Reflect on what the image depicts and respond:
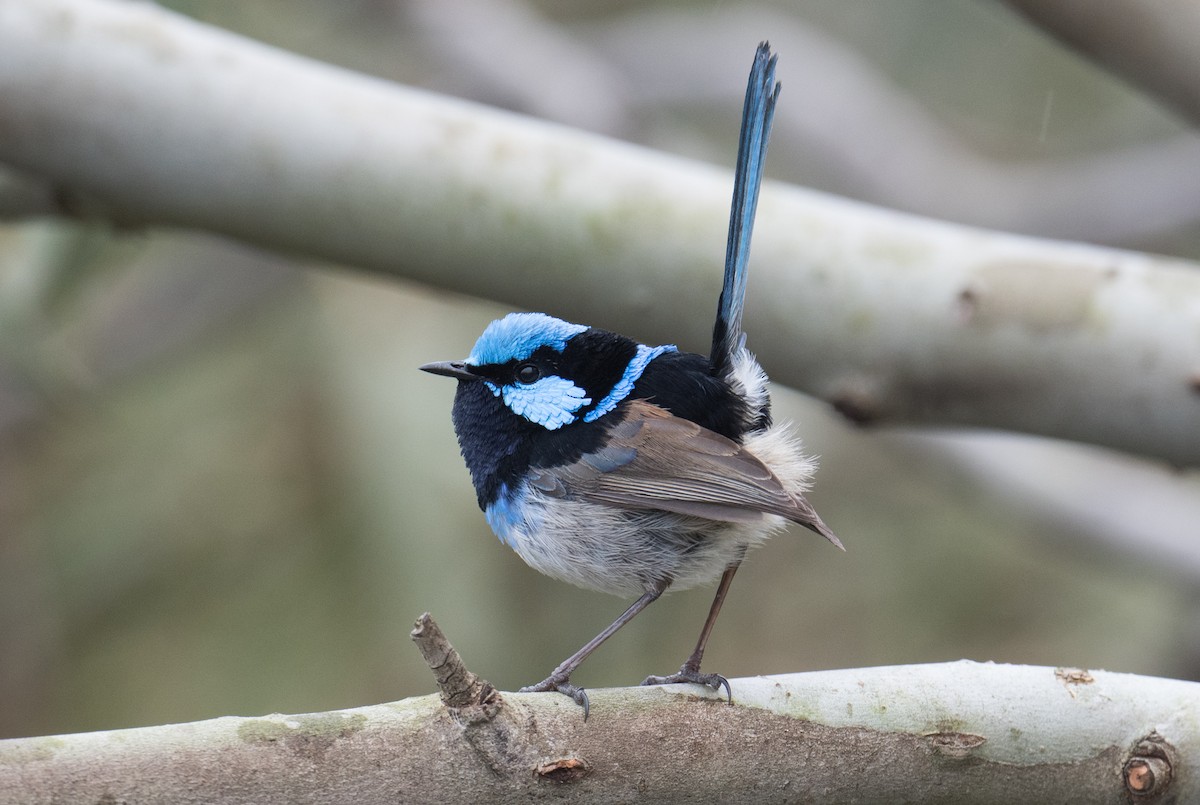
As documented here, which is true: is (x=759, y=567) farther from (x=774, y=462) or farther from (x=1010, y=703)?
(x=1010, y=703)

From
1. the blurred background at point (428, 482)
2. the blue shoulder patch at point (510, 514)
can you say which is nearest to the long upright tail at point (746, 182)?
the blue shoulder patch at point (510, 514)

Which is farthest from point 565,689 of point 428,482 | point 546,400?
point 428,482

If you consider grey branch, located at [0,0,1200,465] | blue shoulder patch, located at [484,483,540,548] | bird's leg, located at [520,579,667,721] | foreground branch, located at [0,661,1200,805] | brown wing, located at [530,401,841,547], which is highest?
grey branch, located at [0,0,1200,465]

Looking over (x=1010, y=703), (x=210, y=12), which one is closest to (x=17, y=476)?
(x=210, y=12)

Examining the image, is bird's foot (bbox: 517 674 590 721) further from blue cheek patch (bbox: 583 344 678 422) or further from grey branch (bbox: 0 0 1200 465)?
grey branch (bbox: 0 0 1200 465)

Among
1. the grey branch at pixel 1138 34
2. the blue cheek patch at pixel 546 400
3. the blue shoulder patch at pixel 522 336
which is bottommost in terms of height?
the blue cheek patch at pixel 546 400

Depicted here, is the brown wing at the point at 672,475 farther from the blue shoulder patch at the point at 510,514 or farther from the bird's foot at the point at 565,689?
the bird's foot at the point at 565,689

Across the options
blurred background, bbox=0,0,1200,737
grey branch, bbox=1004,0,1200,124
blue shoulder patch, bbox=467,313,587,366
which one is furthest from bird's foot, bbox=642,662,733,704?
blurred background, bbox=0,0,1200,737
